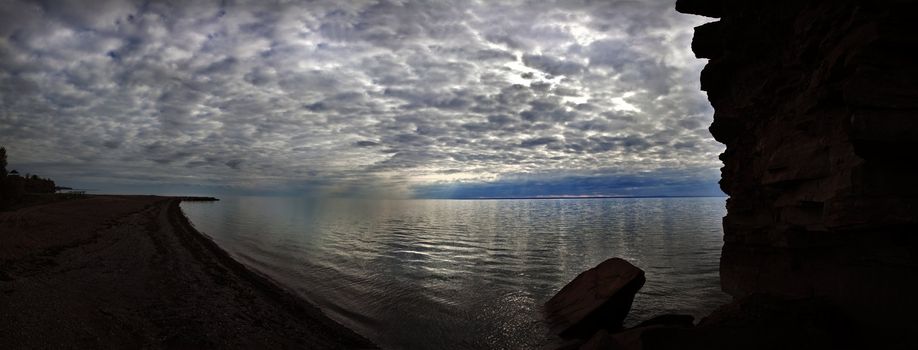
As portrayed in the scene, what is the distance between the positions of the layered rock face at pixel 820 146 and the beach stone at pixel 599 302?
5.16m

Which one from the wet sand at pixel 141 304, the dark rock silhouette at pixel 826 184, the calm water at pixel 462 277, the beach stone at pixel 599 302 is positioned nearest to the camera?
the dark rock silhouette at pixel 826 184

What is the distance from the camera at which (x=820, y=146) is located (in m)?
11.6

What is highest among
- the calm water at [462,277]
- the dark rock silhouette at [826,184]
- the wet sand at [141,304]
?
the dark rock silhouette at [826,184]

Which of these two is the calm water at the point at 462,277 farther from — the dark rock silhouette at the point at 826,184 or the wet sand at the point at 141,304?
the dark rock silhouette at the point at 826,184

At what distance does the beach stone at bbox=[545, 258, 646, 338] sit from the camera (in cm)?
1425

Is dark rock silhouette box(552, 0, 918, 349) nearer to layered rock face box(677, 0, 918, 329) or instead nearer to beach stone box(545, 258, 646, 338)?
layered rock face box(677, 0, 918, 329)

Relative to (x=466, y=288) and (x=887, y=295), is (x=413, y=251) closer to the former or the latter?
(x=466, y=288)

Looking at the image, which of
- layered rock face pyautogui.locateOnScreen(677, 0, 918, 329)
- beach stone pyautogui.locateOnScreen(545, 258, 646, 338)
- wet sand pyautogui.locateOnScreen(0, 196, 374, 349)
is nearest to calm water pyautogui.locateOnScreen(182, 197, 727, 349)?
beach stone pyautogui.locateOnScreen(545, 258, 646, 338)

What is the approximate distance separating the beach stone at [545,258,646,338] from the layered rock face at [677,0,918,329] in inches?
203

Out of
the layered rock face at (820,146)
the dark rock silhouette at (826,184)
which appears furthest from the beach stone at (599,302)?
the layered rock face at (820,146)

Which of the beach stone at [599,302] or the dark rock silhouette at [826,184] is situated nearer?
the dark rock silhouette at [826,184]

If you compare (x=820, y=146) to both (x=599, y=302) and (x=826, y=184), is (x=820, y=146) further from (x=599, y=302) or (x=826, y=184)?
(x=599, y=302)

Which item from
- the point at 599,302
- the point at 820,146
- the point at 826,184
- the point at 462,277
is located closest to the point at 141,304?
the point at 462,277

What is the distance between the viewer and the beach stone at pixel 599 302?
14.2m
